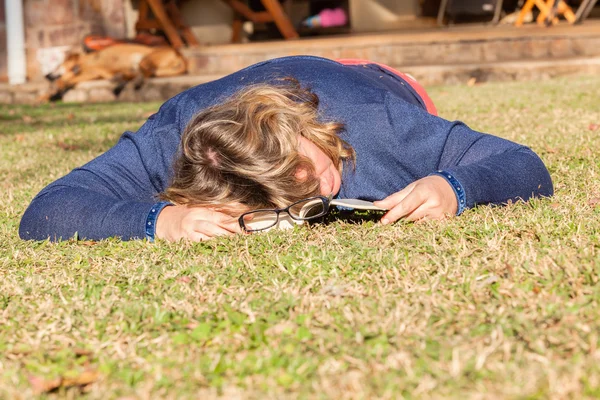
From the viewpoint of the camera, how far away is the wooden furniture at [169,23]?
1032 cm

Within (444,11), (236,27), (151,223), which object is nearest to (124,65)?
(236,27)

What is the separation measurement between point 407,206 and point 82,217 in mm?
1108

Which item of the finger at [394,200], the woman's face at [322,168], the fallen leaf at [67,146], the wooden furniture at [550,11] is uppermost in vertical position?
the wooden furniture at [550,11]

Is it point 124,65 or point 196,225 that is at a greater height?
point 196,225

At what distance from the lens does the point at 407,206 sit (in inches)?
98.8

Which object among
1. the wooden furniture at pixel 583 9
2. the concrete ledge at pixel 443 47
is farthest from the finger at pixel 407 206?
the wooden furniture at pixel 583 9

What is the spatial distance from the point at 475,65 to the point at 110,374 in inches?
315

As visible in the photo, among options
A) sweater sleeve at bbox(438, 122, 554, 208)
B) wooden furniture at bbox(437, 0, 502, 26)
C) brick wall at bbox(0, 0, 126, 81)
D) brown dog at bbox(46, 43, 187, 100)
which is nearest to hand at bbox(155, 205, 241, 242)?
sweater sleeve at bbox(438, 122, 554, 208)

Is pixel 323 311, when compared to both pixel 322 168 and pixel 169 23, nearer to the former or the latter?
pixel 322 168

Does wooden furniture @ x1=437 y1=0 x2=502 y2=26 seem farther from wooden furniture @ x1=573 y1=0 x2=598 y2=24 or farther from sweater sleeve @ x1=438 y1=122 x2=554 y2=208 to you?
sweater sleeve @ x1=438 y1=122 x2=554 y2=208

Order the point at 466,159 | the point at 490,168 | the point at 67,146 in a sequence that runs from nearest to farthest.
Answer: the point at 490,168, the point at 466,159, the point at 67,146

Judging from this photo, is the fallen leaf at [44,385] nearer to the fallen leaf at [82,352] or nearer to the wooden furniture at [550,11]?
the fallen leaf at [82,352]

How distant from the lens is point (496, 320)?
1.64 m

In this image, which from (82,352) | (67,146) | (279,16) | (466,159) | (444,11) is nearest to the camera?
(82,352)
